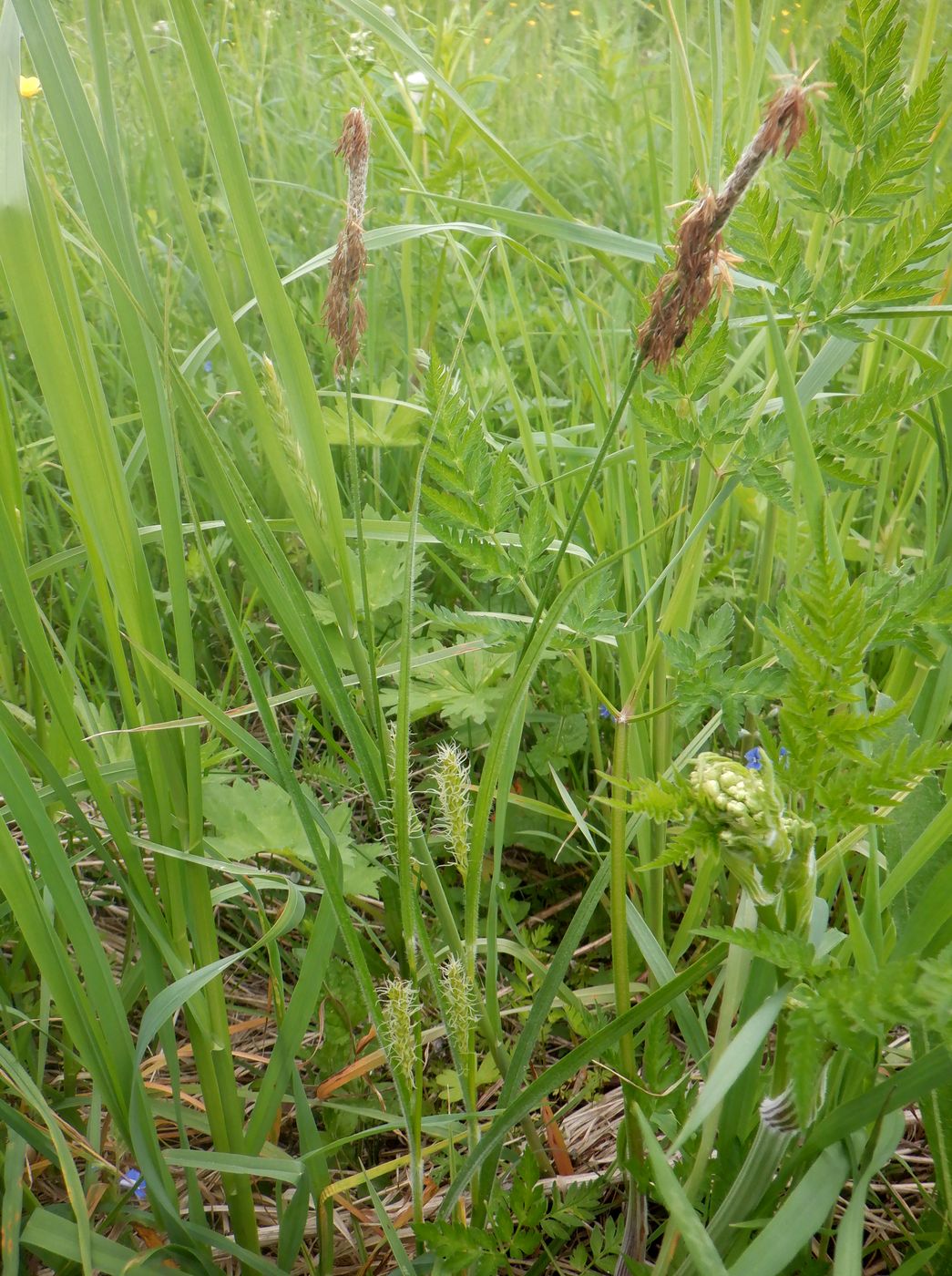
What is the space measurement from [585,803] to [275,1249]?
0.70 metres

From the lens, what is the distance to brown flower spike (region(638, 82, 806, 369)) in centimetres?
61

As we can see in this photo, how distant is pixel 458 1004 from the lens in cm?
84

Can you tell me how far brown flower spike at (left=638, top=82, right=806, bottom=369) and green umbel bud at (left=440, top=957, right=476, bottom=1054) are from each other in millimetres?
520

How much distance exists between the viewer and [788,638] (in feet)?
2.17

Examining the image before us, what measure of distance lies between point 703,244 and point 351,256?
9.8 inches

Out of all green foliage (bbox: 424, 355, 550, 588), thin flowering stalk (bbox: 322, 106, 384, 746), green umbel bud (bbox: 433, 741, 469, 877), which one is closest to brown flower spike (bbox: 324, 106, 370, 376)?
thin flowering stalk (bbox: 322, 106, 384, 746)

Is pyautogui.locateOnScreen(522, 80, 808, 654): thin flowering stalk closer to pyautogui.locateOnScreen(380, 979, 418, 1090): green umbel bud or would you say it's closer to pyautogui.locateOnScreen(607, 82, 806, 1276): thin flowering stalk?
pyautogui.locateOnScreen(607, 82, 806, 1276): thin flowering stalk

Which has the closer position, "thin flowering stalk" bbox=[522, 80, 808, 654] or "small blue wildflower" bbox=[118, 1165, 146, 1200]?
"thin flowering stalk" bbox=[522, 80, 808, 654]

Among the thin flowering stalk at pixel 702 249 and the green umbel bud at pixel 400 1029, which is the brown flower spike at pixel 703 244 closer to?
the thin flowering stalk at pixel 702 249

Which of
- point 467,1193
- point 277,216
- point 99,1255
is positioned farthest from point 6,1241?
point 277,216

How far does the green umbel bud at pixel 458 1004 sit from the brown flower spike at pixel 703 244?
520 millimetres

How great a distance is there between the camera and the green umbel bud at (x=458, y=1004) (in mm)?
823

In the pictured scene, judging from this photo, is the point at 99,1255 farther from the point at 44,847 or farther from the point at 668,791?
the point at 668,791

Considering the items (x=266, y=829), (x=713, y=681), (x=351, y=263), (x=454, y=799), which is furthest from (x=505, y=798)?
(x=351, y=263)
